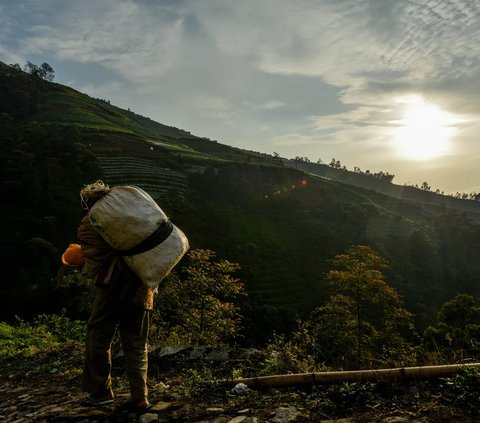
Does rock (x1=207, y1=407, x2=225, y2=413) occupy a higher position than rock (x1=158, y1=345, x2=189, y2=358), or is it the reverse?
rock (x1=207, y1=407, x2=225, y2=413)

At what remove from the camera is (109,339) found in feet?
A: 13.0

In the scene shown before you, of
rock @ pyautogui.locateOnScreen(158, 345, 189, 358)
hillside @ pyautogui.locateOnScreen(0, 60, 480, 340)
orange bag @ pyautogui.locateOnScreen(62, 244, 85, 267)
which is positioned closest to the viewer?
orange bag @ pyautogui.locateOnScreen(62, 244, 85, 267)

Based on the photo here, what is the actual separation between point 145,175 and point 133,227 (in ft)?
242

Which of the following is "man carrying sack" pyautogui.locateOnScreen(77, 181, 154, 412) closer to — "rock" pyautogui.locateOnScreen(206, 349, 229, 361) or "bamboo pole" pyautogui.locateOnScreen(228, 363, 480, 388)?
"bamboo pole" pyautogui.locateOnScreen(228, 363, 480, 388)

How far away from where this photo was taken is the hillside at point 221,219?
46688mm

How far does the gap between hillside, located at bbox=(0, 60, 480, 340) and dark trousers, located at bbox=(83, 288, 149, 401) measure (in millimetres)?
36575

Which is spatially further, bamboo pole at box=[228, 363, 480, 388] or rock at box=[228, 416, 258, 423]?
bamboo pole at box=[228, 363, 480, 388]

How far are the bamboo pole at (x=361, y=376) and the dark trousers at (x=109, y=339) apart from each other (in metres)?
1.19

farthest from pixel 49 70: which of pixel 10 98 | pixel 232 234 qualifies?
pixel 232 234

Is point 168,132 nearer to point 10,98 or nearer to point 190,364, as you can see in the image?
point 10,98

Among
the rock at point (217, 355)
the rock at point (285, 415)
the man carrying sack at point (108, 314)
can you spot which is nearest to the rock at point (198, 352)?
the rock at point (217, 355)

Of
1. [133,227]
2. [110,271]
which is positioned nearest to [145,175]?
[110,271]

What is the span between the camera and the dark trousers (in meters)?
3.85

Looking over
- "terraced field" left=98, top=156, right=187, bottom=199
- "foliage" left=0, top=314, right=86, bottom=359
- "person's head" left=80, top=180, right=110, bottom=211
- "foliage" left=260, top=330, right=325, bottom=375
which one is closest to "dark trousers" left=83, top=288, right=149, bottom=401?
"person's head" left=80, top=180, right=110, bottom=211
